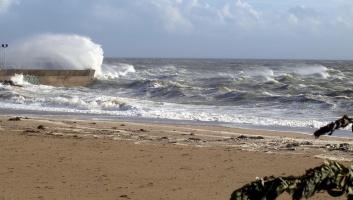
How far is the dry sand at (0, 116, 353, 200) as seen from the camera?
686 cm

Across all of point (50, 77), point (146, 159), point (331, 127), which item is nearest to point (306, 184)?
point (331, 127)

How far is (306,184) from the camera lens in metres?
2.04

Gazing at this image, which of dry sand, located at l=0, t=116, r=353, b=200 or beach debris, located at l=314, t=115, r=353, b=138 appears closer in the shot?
beach debris, located at l=314, t=115, r=353, b=138

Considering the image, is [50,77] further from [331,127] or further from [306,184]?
[306,184]

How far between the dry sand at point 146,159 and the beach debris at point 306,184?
14.8 feet

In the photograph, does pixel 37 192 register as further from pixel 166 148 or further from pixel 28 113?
pixel 28 113

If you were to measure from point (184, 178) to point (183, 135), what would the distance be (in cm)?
510

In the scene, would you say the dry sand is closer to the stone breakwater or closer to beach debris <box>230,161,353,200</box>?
beach debris <box>230,161,353,200</box>

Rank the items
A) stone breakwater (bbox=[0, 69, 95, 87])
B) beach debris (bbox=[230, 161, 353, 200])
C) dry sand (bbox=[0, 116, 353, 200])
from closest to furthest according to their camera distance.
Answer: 1. beach debris (bbox=[230, 161, 353, 200])
2. dry sand (bbox=[0, 116, 353, 200])
3. stone breakwater (bbox=[0, 69, 95, 87])

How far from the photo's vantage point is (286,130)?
1469 cm

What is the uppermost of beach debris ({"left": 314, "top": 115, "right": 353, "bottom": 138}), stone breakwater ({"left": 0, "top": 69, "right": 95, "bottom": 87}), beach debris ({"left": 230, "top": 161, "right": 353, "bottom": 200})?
stone breakwater ({"left": 0, "top": 69, "right": 95, "bottom": 87})

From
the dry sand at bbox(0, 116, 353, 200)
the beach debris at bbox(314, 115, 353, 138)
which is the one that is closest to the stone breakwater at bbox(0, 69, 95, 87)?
the dry sand at bbox(0, 116, 353, 200)

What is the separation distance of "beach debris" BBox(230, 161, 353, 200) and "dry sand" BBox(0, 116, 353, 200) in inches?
177

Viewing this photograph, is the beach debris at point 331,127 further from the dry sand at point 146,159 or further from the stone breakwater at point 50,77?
the stone breakwater at point 50,77
